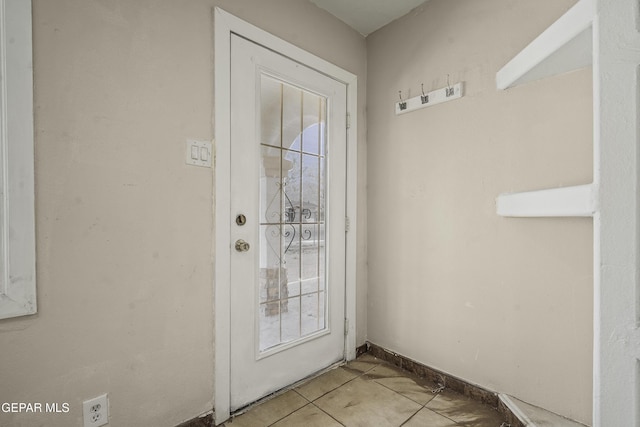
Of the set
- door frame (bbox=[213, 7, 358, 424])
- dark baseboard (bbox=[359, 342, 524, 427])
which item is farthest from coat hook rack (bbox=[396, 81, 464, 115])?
dark baseboard (bbox=[359, 342, 524, 427])

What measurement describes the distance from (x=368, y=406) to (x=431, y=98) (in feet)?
6.06

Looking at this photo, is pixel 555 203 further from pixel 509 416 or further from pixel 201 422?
pixel 201 422

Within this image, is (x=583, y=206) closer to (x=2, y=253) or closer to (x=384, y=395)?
(x=384, y=395)

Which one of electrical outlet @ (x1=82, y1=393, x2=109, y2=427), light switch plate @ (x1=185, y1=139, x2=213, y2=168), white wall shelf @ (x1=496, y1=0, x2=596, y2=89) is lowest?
electrical outlet @ (x1=82, y1=393, x2=109, y2=427)

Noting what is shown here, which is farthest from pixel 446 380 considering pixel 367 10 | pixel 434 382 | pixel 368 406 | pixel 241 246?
pixel 367 10

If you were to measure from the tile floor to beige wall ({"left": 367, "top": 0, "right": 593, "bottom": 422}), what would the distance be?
180 millimetres

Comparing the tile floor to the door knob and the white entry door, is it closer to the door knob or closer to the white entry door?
the white entry door

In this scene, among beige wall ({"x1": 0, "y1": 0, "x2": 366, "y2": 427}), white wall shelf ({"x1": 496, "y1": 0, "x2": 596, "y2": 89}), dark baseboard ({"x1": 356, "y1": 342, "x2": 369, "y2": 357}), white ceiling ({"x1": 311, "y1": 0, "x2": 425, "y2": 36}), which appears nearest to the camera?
white wall shelf ({"x1": 496, "y1": 0, "x2": 596, "y2": 89})

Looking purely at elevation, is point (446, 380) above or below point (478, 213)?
below

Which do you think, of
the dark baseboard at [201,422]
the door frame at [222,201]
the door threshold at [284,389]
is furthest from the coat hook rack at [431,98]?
the dark baseboard at [201,422]

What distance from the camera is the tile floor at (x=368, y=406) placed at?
150 centimetres

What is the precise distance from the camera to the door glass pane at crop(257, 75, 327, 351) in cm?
173

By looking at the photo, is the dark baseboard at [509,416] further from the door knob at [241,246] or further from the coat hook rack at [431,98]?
the coat hook rack at [431,98]

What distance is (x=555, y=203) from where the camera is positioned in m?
0.95
